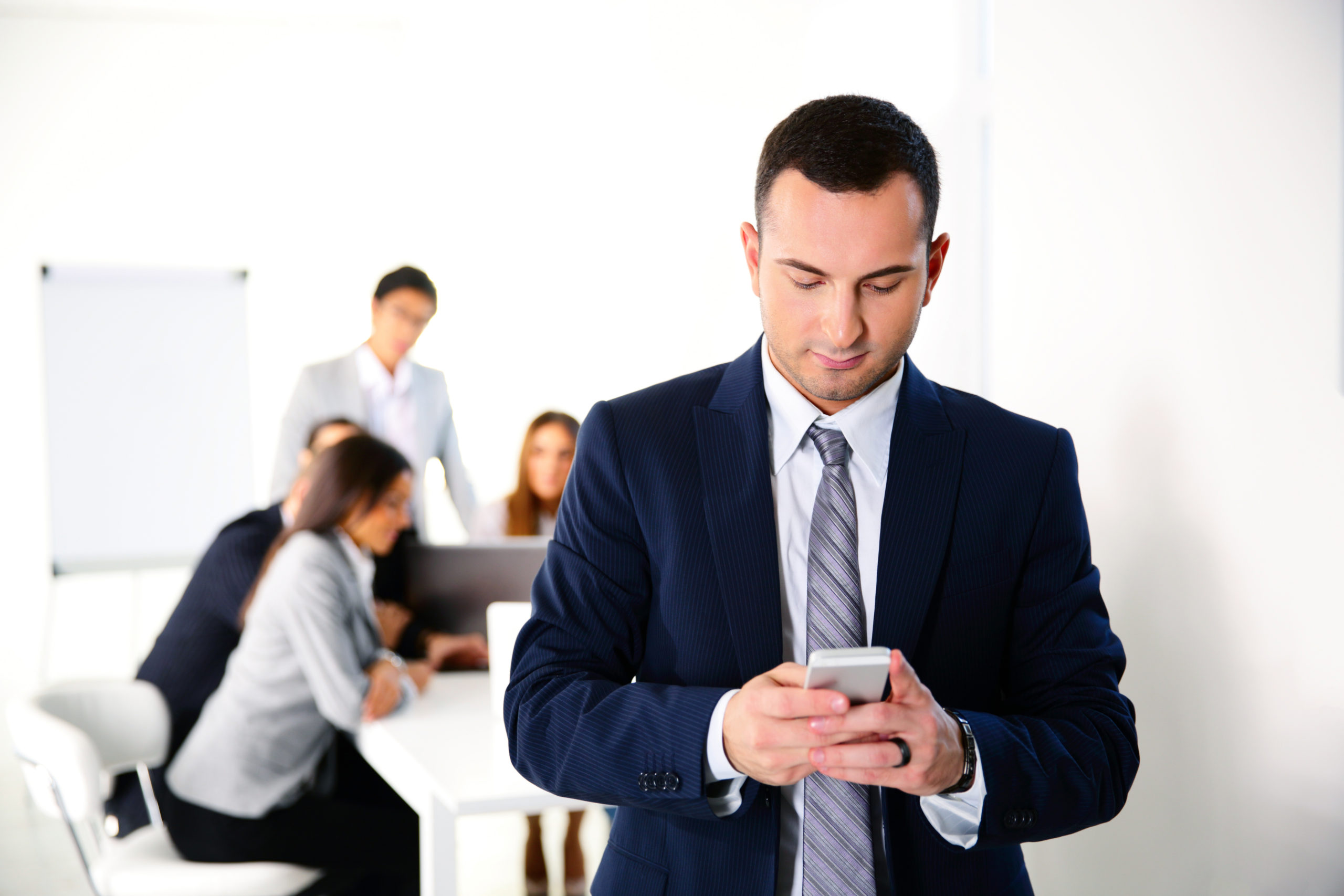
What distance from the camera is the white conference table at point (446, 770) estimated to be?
2.04 meters

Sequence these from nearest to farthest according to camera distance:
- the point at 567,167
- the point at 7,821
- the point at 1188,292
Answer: the point at 1188,292, the point at 7,821, the point at 567,167

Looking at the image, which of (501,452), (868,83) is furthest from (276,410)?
(868,83)

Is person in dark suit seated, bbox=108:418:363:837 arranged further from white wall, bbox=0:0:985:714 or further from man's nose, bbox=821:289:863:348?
white wall, bbox=0:0:985:714

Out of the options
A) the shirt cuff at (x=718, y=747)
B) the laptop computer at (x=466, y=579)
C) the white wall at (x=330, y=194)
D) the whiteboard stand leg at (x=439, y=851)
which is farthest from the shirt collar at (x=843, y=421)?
the white wall at (x=330, y=194)

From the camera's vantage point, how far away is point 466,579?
334 cm

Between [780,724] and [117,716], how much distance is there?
2407mm

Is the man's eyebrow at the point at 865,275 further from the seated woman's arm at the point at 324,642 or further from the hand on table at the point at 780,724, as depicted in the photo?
the seated woman's arm at the point at 324,642

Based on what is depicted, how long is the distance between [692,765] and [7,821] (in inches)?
181

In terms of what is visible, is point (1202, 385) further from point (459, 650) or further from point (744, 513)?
point (459, 650)

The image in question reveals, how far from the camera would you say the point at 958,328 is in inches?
102

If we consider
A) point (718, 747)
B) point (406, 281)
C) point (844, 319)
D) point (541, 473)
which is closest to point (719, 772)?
point (718, 747)

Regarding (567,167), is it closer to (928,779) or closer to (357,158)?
(357,158)

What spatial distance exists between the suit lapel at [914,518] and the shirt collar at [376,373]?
387cm

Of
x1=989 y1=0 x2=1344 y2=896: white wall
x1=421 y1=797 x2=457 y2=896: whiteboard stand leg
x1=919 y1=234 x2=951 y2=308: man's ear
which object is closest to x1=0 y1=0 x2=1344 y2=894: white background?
x1=989 y1=0 x2=1344 y2=896: white wall
